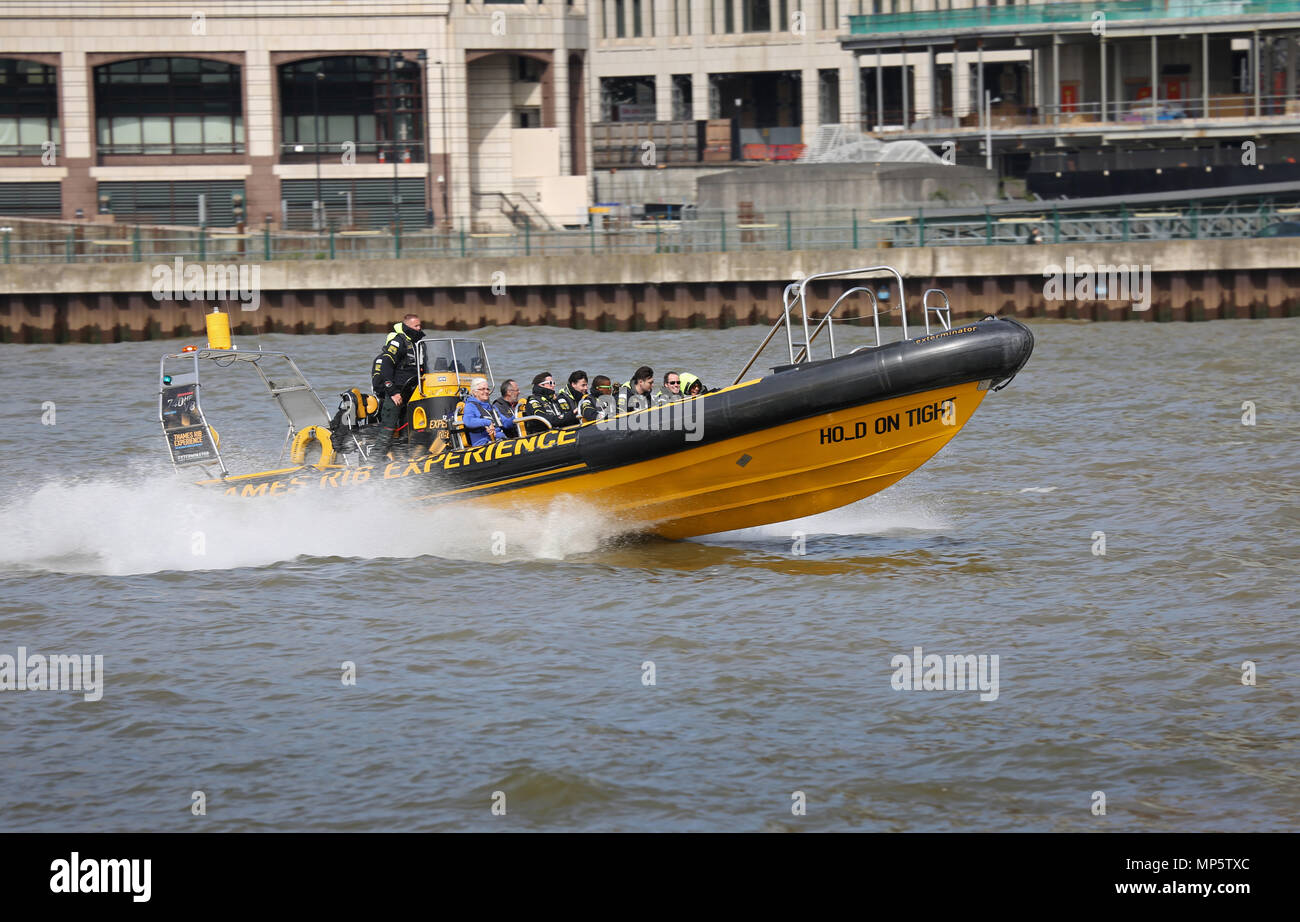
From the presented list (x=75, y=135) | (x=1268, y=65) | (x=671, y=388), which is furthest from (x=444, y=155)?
(x=671, y=388)

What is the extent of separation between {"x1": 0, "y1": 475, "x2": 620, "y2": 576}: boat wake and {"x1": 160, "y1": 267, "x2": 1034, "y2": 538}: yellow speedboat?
149 mm

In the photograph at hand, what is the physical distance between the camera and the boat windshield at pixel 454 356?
551 inches

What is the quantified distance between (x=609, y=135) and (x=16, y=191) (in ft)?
80.9

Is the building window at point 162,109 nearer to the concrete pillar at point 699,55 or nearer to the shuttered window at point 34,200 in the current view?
the shuttered window at point 34,200

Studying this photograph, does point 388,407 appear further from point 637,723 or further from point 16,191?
point 16,191

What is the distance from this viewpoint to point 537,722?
9.55m

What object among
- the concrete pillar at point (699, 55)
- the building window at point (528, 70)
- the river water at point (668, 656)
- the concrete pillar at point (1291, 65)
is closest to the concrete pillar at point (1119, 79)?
the concrete pillar at point (1291, 65)

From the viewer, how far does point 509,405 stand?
1380cm

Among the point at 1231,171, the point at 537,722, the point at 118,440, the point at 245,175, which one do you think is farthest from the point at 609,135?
the point at 537,722

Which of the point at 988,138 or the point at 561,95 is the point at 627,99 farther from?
the point at 988,138

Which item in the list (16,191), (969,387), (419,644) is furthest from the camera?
(16,191)

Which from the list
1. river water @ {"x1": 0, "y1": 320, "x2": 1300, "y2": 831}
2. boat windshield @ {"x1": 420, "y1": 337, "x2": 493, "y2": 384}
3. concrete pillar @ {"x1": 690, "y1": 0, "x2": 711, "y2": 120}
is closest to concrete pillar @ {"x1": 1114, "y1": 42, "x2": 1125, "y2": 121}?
concrete pillar @ {"x1": 690, "y1": 0, "x2": 711, "y2": 120}

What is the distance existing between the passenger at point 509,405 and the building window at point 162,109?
46.8 meters

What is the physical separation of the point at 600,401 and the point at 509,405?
0.75m
